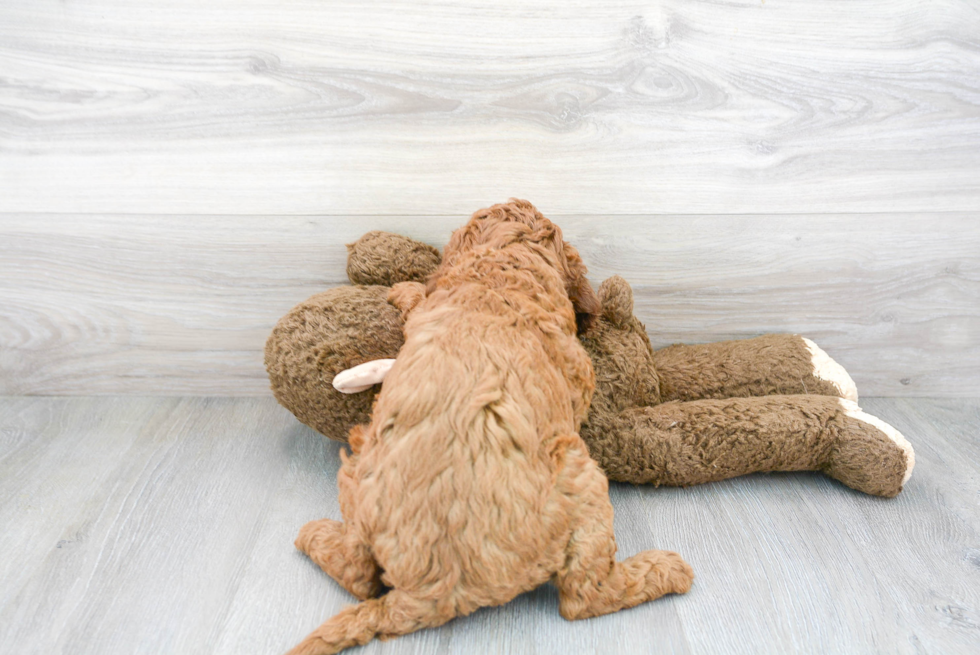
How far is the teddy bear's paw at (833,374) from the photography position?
56.4 inches

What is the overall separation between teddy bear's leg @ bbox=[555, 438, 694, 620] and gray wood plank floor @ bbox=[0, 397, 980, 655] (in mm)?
34

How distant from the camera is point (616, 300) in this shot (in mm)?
1326

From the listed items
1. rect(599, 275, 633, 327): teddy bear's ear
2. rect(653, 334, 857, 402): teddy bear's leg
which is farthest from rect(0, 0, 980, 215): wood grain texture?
rect(653, 334, 857, 402): teddy bear's leg

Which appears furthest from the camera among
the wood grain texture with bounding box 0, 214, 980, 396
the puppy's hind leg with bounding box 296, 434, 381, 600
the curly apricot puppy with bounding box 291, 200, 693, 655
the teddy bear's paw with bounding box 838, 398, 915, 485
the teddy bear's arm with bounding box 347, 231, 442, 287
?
the wood grain texture with bounding box 0, 214, 980, 396

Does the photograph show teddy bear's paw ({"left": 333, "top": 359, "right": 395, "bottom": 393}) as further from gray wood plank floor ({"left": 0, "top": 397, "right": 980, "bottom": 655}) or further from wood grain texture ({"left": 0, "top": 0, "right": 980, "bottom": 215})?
wood grain texture ({"left": 0, "top": 0, "right": 980, "bottom": 215})

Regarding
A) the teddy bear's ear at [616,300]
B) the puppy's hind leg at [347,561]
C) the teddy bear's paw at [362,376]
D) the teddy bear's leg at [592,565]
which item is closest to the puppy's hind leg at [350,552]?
the puppy's hind leg at [347,561]

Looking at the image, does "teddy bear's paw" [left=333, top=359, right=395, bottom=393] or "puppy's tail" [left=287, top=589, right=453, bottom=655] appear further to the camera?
"teddy bear's paw" [left=333, top=359, right=395, bottom=393]

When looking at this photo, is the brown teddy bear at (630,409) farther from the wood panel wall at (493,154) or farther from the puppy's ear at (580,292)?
the wood panel wall at (493,154)

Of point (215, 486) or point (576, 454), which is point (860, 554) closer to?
point (576, 454)

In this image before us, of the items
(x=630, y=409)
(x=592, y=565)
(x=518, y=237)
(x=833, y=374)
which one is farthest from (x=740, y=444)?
(x=518, y=237)

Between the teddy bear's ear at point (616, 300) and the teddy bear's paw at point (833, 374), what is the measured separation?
0.47 meters

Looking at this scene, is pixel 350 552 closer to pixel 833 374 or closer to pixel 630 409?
pixel 630 409

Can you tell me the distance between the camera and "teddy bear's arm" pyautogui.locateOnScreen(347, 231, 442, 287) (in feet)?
4.46

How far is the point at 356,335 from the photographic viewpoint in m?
1.26
